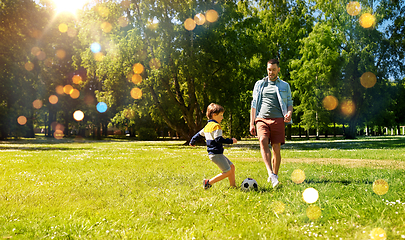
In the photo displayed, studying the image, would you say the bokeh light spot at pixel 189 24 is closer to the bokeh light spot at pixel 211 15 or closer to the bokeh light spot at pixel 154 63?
the bokeh light spot at pixel 211 15

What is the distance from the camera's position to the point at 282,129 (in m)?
6.42

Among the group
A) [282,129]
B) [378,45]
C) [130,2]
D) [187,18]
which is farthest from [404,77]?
[282,129]

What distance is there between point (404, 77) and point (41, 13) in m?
36.7

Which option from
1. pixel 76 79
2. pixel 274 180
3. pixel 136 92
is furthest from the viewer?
pixel 76 79

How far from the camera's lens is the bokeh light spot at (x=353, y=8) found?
31159 mm

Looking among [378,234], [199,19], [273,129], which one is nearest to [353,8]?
[199,19]

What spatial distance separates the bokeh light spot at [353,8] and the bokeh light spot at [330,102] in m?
8.68

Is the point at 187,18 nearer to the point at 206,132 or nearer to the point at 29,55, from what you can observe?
the point at 29,55

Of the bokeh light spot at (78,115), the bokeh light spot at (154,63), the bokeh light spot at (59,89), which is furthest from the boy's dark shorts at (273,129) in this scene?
the bokeh light spot at (78,115)

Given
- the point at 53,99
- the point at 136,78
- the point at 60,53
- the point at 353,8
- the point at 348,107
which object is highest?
the point at 353,8

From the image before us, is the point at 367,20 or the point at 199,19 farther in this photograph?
the point at 367,20

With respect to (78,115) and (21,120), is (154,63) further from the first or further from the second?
(78,115)

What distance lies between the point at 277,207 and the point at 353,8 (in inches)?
1297

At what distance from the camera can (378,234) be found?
3.27m
